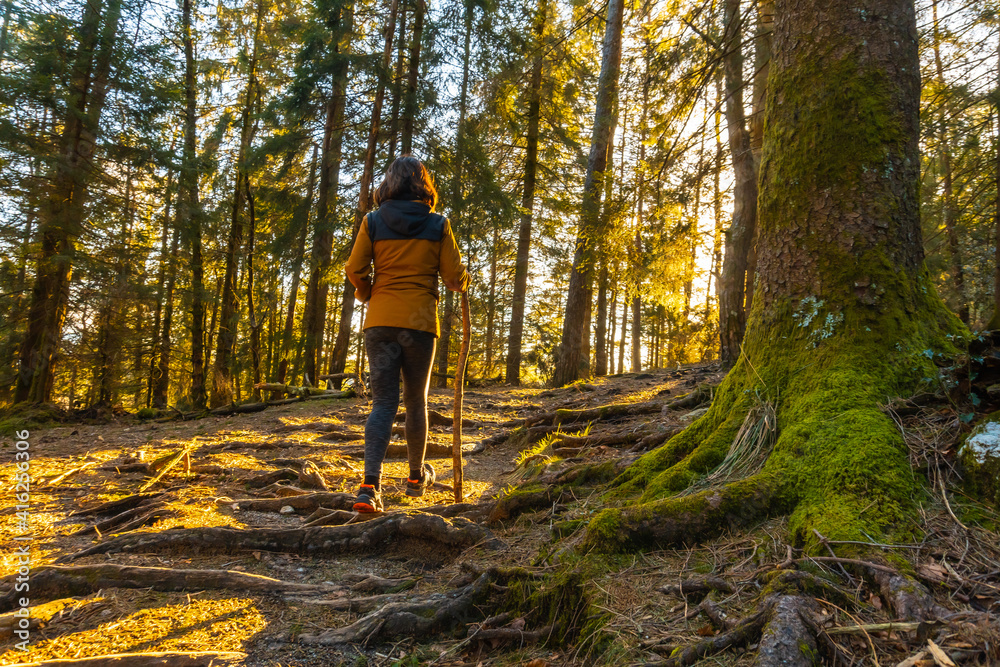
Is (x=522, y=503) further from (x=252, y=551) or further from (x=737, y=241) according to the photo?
(x=737, y=241)

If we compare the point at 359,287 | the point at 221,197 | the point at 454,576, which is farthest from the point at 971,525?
the point at 221,197

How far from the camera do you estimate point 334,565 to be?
3.04 metres

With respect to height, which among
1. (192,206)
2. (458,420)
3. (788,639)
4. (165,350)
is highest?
(192,206)

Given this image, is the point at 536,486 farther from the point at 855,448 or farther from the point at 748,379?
the point at 855,448

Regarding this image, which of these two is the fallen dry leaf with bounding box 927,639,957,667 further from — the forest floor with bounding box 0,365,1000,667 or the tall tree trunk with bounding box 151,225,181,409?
the tall tree trunk with bounding box 151,225,181,409

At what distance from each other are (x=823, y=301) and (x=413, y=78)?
12112 millimetres

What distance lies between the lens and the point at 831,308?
2.87 metres

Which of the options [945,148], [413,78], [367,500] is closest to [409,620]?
[367,500]

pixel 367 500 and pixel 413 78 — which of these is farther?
pixel 413 78

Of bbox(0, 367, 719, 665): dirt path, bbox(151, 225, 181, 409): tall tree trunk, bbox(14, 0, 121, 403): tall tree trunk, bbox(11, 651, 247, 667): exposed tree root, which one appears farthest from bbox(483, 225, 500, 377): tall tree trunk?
bbox(11, 651, 247, 667): exposed tree root

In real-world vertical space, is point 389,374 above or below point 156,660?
above

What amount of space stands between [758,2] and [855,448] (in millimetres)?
4799

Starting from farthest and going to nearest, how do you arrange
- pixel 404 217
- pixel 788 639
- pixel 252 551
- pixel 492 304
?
pixel 492 304, pixel 404 217, pixel 252 551, pixel 788 639

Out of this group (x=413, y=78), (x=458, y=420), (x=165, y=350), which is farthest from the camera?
(x=165, y=350)
